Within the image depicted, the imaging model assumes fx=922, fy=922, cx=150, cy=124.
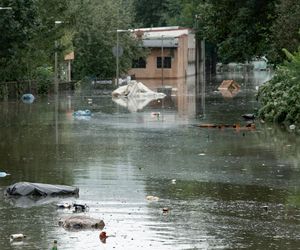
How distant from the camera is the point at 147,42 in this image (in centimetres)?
9600

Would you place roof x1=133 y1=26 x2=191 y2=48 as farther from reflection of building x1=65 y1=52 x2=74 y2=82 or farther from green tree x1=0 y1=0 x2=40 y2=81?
green tree x1=0 y1=0 x2=40 y2=81

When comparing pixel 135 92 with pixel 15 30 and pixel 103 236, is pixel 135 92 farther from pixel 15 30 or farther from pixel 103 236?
pixel 103 236

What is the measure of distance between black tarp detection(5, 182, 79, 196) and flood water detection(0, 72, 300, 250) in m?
0.25

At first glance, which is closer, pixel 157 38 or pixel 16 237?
pixel 16 237

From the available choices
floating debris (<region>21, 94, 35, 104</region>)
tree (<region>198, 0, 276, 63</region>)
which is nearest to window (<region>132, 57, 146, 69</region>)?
floating debris (<region>21, 94, 35, 104</region>)

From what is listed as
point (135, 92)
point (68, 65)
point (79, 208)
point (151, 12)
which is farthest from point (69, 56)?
point (79, 208)

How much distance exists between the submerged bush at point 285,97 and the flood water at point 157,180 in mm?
1147

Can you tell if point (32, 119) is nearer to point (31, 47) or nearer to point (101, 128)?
point (101, 128)

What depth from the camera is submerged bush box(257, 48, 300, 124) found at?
1360 inches

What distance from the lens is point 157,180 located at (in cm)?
1970

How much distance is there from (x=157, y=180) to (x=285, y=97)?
16489 millimetres

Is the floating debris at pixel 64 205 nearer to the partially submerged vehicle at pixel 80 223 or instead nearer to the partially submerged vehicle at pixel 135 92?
the partially submerged vehicle at pixel 80 223

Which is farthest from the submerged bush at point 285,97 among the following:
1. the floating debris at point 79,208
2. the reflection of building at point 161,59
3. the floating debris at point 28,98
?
the reflection of building at point 161,59

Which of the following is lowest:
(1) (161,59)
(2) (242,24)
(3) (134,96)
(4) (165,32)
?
(3) (134,96)
